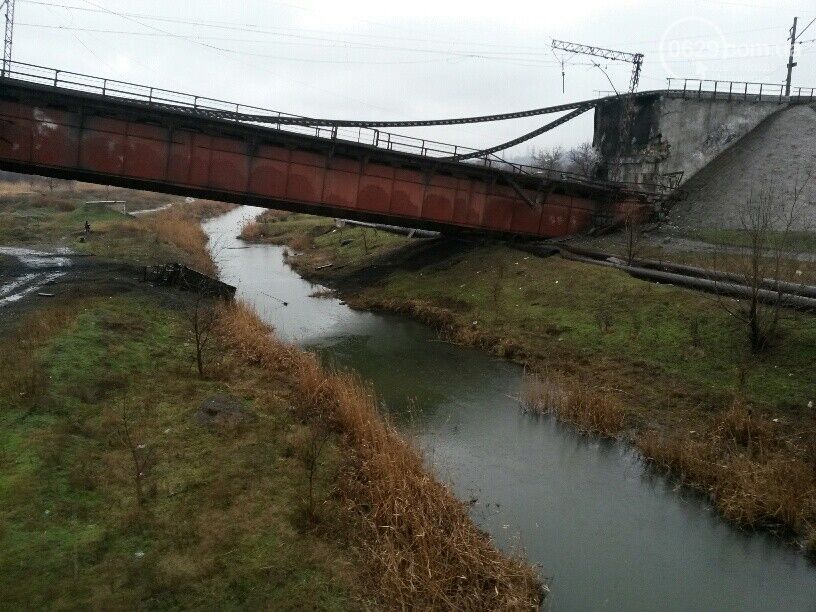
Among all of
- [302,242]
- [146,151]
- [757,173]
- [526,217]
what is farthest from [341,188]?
[757,173]

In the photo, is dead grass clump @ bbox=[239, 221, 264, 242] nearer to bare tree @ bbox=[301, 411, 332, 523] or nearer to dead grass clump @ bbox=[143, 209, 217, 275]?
dead grass clump @ bbox=[143, 209, 217, 275]

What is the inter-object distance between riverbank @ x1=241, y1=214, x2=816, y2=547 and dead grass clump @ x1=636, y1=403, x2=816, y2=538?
22 millimetres

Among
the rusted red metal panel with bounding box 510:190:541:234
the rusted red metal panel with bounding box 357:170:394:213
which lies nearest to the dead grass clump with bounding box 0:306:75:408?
the rusted red metal panel with bounding box 357:170:394:213

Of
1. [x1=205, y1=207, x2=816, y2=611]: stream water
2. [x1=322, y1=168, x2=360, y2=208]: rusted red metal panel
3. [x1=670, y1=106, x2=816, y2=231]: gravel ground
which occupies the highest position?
[x1=670, y1=106, x2=816, y2=231]: gravel ground

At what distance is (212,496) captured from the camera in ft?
27.1

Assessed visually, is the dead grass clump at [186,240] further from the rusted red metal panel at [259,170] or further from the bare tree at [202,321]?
the bare tree at [202,321]

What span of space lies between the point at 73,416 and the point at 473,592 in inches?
291

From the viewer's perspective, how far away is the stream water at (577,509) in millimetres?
8250

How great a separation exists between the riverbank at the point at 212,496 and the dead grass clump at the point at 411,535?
27 millimetres

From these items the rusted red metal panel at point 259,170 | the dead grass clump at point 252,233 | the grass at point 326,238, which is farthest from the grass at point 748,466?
the dead grass clump at point 252,233

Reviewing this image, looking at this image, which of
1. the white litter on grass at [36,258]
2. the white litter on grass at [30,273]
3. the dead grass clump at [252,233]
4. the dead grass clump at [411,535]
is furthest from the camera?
the dead grass clump at [252,233]

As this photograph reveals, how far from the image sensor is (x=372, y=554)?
748cm

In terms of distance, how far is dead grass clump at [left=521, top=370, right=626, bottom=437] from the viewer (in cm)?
1316

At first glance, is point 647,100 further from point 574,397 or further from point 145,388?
point 145,388
